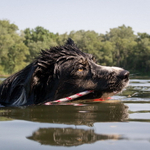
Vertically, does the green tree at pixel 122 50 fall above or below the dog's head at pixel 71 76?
above

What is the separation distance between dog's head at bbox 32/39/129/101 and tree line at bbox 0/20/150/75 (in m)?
75.8

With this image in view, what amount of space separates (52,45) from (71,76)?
80.2m

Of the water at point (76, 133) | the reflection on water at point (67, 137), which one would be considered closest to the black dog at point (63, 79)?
the water at point (76, 133)

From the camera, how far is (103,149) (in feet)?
7.87

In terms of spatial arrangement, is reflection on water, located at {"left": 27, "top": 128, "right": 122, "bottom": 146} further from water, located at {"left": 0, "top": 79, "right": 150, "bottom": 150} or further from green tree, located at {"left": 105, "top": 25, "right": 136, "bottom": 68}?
green tree, located at {"left": 105, "top": 25, "right": 136, "bottom": 68}

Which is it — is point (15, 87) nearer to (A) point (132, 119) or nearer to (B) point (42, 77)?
(B) point (42, 77)

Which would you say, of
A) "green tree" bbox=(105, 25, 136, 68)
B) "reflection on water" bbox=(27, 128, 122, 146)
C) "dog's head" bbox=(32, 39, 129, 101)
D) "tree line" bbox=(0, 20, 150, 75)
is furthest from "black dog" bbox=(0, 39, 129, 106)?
"green tree" bbox=(105, 25, 136, 68)

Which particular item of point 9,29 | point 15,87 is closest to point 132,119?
point 15,87

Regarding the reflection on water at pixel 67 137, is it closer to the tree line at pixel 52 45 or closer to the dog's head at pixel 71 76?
the dog's head at pixel 71 76

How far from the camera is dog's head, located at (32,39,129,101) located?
20.0 ft

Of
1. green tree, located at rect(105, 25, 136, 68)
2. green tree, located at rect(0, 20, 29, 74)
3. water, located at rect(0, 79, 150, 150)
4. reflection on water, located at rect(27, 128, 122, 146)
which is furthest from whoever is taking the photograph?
green tree, located at rect(105, 25, 136, 68)

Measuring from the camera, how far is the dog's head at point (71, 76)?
6.10 m

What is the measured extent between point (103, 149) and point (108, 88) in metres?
3.82

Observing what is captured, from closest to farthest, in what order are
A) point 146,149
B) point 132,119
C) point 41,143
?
point 146,149
point 41,143
point 132,119
